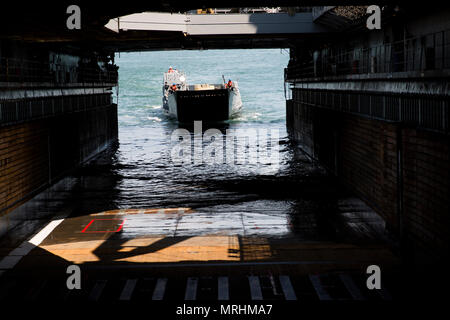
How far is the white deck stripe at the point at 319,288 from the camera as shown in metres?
12.2

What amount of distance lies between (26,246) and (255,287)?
27.3 feet

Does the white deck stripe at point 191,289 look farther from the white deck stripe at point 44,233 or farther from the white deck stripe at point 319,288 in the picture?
the white deck stripe at point 44,233

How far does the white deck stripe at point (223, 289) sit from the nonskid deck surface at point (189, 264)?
0.07 feet

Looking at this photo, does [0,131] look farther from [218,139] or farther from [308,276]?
[218,139]

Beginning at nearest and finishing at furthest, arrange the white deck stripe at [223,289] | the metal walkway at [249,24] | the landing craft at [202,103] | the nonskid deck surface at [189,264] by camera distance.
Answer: the white deck stripe at [223,289], the nonskid deck surface at [189,264], the metal walkway at [249,24], the landing craft at [202,103]

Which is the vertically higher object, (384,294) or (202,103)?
(202,103)

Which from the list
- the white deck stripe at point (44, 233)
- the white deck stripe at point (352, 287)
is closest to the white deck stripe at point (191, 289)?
the white deck stripe at point (352, 287)

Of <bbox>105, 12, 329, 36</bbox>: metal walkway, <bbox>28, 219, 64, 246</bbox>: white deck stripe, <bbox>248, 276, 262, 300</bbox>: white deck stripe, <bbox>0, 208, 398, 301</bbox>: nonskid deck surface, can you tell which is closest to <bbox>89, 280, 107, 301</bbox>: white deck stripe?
<bbox>0, 208, 398, 301</bbox>: nonskid deck surface

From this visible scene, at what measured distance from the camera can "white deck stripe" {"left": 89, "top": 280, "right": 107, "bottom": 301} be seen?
12.4m

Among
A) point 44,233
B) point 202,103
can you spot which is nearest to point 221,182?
point 44,233

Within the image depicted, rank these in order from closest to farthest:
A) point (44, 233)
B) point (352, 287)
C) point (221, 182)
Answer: point (352, 287) < point (44, 233) < point (221, 182)

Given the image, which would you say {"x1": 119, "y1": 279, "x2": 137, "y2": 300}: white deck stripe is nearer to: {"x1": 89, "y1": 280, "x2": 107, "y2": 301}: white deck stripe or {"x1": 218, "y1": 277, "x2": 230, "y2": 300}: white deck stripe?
{"x1": 89, "y1": 280, "x2": 107, "y2": 301}: white deck stripe

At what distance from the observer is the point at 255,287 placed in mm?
12938

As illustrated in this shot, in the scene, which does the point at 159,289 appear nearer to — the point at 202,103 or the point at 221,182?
the point at 221,182
